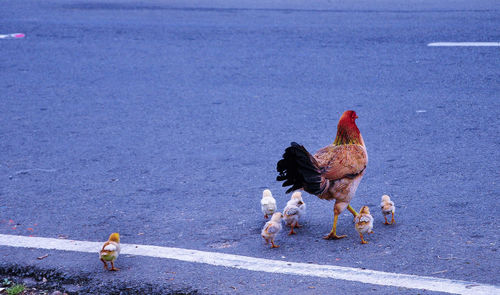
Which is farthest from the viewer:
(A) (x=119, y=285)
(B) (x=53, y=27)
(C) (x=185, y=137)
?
(B) (x=53, y=27)

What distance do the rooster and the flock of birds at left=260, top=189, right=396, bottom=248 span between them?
17 cm

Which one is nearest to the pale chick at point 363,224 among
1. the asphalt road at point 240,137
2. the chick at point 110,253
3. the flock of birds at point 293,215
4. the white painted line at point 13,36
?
the flock of birds at point 293,215

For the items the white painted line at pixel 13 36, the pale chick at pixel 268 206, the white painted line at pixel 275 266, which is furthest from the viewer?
the white painted line at pixel 13 36

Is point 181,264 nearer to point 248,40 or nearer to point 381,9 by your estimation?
point 248,40

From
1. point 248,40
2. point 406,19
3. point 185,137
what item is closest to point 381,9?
point 406,19

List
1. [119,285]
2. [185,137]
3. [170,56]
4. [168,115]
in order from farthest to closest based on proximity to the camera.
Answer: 1. [170,56]
2. [168,115]
3. [185,137]
4. [119,285]

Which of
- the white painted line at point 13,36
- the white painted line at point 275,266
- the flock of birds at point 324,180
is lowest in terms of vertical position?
the white painted line at point 275,266

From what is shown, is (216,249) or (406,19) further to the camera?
(406,19)

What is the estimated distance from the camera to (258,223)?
475cm

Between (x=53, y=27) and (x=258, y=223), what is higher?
(x=53, y=27)

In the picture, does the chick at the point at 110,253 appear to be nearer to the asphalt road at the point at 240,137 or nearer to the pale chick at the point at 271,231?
the asphalt road at the point at 240,137

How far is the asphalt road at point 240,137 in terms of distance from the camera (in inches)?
165

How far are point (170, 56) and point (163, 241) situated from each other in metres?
5.94

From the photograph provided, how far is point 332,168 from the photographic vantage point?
431 centimetres
